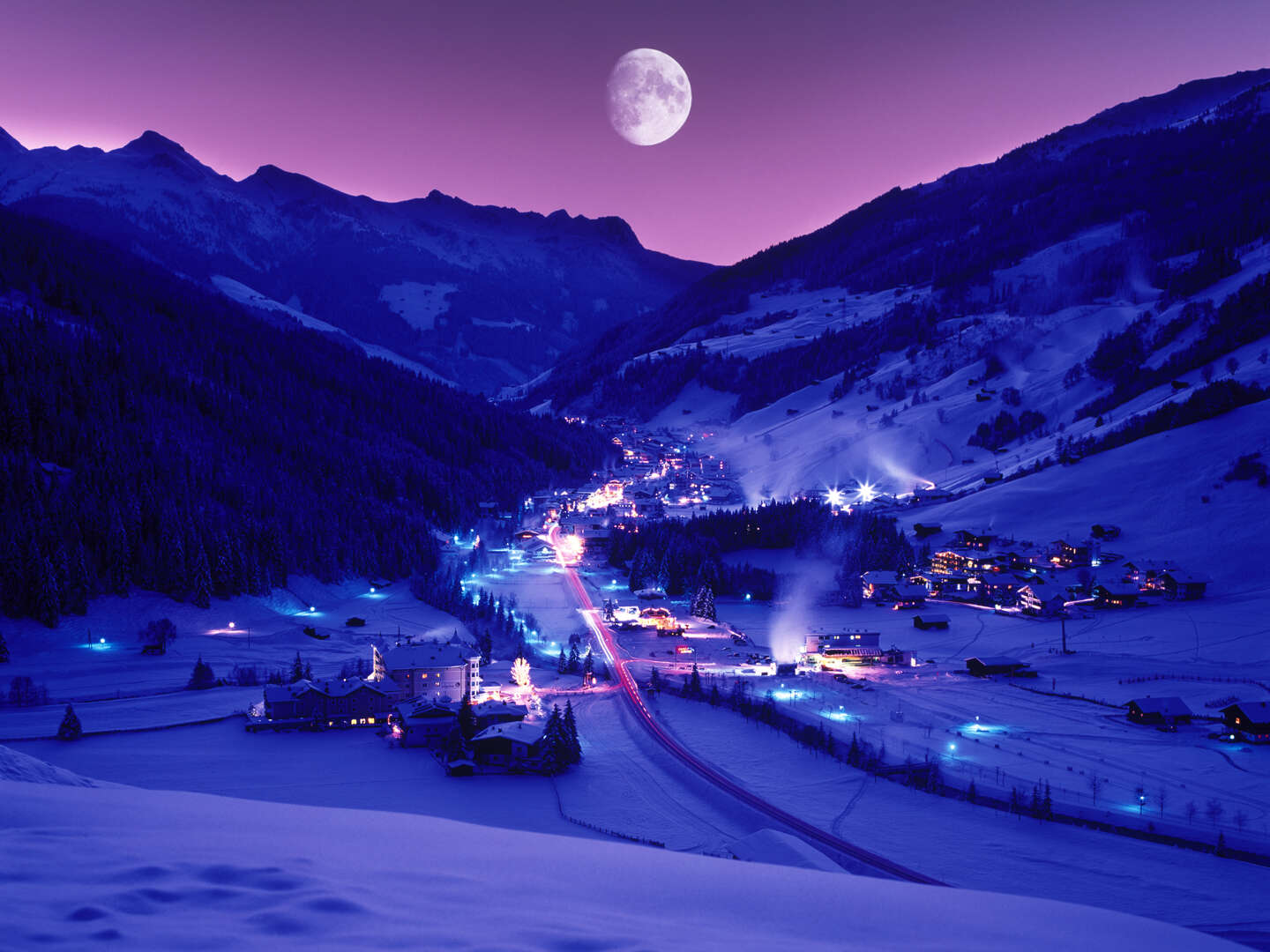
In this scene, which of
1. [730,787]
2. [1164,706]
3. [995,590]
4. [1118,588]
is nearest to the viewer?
[730,787]

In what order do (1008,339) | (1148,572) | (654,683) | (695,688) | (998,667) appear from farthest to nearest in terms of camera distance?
(1008,339) < (1148,572) < (998,667) < (654,683) < (695,688)

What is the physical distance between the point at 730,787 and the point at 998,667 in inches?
747

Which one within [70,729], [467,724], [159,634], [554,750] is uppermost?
[159,634]

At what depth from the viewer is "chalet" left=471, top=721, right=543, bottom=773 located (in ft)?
81.9

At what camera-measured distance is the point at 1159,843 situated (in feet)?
63.7

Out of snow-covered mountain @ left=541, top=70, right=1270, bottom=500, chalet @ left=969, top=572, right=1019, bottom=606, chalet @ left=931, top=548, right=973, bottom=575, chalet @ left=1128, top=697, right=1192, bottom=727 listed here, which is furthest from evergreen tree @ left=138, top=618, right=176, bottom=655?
snow-covered mountain @ left=541, top=70, right=1270, bottom=500

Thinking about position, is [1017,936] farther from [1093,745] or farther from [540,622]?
[540,622]

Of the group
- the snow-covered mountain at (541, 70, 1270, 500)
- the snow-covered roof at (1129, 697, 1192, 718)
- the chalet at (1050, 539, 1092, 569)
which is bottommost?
the snow-covered roof at (1129, 697, 1192, 718)

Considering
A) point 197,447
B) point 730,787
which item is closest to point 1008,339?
point 197,447

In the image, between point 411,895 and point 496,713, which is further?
point 496,713

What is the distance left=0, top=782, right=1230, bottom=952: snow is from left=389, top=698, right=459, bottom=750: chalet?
65.8 feet

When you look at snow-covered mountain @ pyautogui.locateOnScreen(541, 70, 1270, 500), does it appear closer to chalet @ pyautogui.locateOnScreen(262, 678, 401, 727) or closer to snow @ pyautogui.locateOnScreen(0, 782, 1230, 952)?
chalet @ pyautogui.locateOnScreen(262, 678, 401, 727)

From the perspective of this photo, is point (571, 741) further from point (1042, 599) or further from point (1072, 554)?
point (1072, 554)

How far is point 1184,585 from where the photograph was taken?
45625 millimetres
